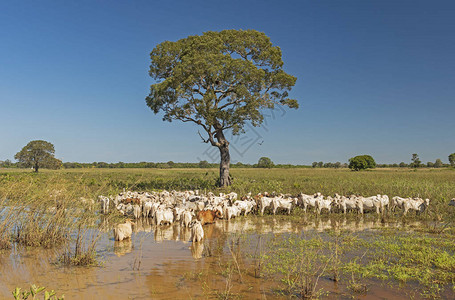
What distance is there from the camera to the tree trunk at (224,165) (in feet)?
80.6

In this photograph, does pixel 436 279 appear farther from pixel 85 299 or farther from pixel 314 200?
pixel 314 200

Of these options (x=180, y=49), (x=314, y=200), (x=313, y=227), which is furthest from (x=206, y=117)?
(x=313, y=227)

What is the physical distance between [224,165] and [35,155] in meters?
55.9

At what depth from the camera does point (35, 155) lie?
2571 inches

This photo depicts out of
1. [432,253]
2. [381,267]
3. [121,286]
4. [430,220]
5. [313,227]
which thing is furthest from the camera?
[430,220]

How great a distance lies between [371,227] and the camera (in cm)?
1183

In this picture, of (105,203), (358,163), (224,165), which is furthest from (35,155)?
(358,163)

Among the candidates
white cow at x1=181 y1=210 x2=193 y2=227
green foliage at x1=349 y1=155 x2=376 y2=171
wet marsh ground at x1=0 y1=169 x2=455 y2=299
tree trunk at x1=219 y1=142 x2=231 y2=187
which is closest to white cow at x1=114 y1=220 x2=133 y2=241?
wet marsh ground at x1=0 y1=169 x2=455 y2=299

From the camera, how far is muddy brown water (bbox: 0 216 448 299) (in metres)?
5.83

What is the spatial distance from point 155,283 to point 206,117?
17.1 meters

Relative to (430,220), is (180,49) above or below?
above

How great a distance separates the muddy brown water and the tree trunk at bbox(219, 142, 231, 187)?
574 inches

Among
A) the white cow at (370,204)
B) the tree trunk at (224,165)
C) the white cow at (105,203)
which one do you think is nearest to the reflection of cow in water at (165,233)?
the white cow at (105,203)

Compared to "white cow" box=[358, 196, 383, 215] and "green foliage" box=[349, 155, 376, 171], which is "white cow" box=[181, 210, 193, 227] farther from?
"green foliage" box=[349, 155, 376, 171]
